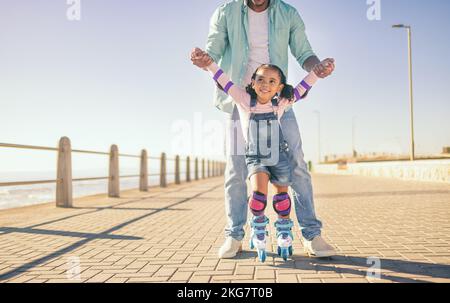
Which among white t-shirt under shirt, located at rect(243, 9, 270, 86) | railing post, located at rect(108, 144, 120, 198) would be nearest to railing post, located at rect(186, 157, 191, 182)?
railing post, located at rect(108, 144, 120, 198)

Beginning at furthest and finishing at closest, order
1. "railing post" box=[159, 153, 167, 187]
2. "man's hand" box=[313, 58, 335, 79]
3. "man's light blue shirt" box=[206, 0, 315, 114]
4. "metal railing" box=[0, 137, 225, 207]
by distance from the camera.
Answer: "railing post" box=[159, 153, 167, 187] → "metal railing" box=[0, 137, 225, 207] → "man's light blue shirt" box=[206, 0, 315, 114] → "man's hand" box=[313, 58, 335, 79]

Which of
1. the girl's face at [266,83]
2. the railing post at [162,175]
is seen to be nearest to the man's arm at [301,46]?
the girl's face at [266,83]

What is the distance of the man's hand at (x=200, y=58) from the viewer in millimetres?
3137

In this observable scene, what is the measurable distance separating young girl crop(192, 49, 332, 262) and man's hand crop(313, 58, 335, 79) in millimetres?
17

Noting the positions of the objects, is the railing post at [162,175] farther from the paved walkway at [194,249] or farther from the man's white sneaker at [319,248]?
the man's white sneaker at [319,248]

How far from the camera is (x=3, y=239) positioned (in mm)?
4473

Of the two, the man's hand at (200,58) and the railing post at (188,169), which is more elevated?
the man's hand at (200,58)

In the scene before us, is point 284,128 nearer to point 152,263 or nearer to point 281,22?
point 281,22

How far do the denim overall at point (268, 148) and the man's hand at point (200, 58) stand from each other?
45 cm

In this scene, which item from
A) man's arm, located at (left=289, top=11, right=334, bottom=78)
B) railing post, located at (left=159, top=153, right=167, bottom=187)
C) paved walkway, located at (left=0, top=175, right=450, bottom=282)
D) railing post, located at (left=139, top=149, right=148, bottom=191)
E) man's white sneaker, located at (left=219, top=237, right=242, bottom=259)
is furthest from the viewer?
railing post, located at (left=159, top=153, right=167, bottom=187)

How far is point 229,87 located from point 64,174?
551 centimetres

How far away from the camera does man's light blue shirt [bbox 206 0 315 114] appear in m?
3.44

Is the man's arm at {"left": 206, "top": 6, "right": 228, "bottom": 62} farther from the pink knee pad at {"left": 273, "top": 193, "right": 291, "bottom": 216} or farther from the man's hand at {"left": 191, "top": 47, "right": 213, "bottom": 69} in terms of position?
the pink knee pad at {"left": 273, "top": 193, "right": 291, "bottom": 216}
